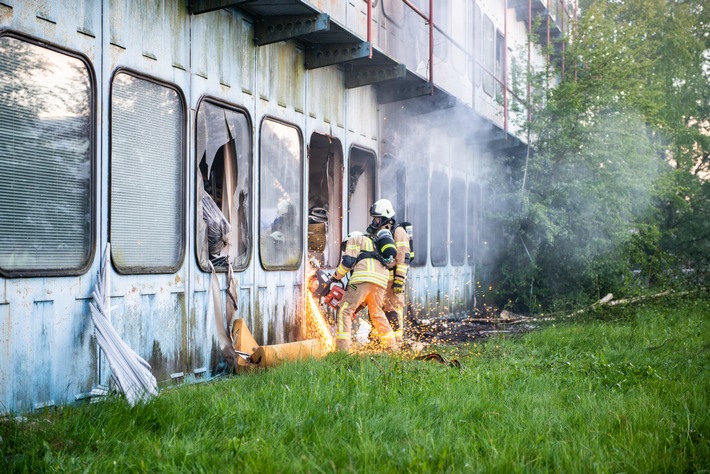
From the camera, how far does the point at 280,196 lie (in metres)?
8.98

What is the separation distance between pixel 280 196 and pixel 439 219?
6.44m

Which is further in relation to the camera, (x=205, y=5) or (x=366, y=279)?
(x=366, y=279)

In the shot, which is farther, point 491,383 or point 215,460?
point 491,383

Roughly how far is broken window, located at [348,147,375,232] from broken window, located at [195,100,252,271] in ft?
11.2

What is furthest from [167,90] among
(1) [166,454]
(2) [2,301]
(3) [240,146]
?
(1) [166,454]

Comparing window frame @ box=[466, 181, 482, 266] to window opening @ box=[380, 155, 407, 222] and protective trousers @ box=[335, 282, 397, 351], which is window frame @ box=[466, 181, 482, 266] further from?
protective trousers @ box=[335, 282, 397, 351]

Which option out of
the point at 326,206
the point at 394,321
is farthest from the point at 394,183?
the point at 394,321

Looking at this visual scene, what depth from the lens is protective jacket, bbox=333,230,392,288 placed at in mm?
9445

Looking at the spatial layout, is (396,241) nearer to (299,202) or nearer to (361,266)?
(361,266)

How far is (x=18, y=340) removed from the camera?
207 inches

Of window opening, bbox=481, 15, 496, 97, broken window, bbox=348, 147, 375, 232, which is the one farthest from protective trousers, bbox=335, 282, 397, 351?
window opening, bbox=481, 15, 496, 97

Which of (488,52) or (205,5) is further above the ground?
(488,52)

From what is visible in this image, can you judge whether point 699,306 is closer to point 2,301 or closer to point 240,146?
point 240,146

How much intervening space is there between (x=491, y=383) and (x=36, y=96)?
177 inches
